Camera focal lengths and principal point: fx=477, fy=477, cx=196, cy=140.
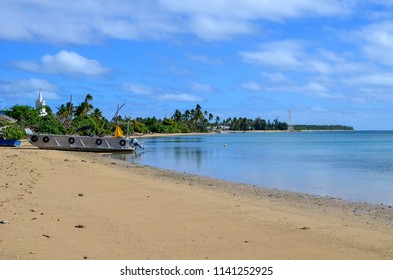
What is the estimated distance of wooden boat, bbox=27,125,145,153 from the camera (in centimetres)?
4175

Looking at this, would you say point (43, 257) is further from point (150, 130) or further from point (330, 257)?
point (150, 130)

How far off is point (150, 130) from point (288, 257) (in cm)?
14772

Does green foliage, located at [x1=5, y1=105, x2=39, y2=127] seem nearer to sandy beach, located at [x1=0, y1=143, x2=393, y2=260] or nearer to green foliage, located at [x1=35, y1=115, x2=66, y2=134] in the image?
green foliage, located at [x1=35, y1=115, x2=66, y2=134]

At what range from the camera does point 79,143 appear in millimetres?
43031

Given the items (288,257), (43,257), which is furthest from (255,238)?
(43,257)

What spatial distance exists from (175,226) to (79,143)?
35.9m

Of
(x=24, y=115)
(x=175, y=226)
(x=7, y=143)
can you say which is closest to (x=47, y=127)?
(x=24, y=115)

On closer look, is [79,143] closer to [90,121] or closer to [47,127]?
[47,127]

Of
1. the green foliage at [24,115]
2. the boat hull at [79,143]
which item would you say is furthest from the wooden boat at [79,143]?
the green foliage at [24,115]

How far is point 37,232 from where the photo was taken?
7.52 m

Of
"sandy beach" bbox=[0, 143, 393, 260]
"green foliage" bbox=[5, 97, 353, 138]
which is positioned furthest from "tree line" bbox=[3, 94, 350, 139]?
"sandy beach" bbox=[0, 143, 393, 260]

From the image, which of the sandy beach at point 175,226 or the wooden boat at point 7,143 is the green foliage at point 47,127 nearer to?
the wooden boat at point 7,143

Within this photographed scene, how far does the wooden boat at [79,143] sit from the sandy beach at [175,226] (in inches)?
1142

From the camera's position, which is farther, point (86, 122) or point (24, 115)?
point (86, 122)
